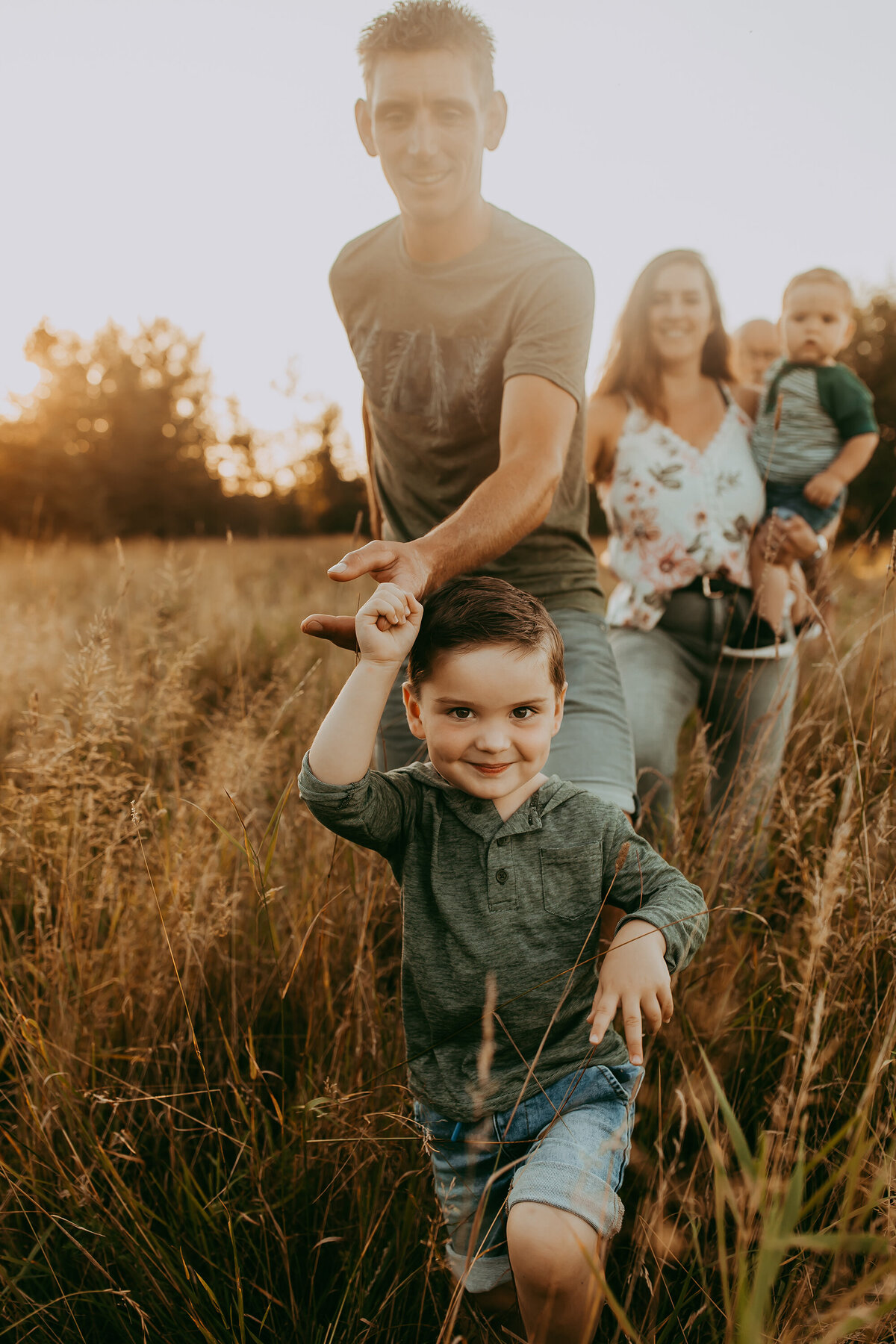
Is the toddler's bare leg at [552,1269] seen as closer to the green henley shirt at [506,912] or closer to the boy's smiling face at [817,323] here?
the green henley shirt at [506,912]

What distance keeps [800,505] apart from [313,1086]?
2744 millimetres

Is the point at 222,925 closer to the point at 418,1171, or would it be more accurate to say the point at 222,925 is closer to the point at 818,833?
the point at 418,1171

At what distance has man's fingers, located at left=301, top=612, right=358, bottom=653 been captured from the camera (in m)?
1.29

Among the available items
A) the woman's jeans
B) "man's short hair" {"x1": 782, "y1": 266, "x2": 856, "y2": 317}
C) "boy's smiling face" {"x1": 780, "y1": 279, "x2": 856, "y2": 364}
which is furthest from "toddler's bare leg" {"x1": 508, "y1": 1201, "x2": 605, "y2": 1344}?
"man's short hair" {"x1": 782, "y1": 266, "x2": 856, "y2": 317}

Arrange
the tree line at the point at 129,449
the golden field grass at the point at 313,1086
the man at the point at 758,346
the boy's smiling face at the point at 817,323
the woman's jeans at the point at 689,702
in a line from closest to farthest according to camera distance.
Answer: the golden field grass at the point at 313,1086
the woman's jeans at the point at 689,702
the boy's smiling face at the point at 817,323
the man at the point at 758,346
the tree line at the point at 129,449

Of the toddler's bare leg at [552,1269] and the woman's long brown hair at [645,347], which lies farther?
the woman's long brown hair at [645,347]

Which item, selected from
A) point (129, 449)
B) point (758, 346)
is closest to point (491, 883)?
point (758, 346)

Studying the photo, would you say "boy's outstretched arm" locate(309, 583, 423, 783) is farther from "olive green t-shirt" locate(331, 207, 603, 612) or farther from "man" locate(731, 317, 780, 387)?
"man" locate(731, 317, 780, 387)

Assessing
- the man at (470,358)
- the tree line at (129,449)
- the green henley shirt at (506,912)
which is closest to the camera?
the green henley shirt at (506,912)

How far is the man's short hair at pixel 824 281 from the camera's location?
3488 millimetres

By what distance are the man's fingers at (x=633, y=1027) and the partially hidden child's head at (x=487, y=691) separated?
0.36 m

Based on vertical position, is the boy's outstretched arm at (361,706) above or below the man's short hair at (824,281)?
below

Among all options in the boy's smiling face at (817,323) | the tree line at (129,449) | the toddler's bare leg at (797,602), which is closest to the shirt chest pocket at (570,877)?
the toddler's bare leg at (797,602)

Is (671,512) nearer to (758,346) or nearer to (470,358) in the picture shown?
(470,358)
